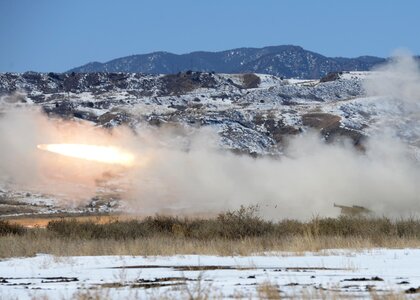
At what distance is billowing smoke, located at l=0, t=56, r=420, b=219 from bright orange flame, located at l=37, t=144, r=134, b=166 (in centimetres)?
151

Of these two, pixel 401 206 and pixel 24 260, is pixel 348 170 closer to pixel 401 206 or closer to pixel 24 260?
pixel 401 206

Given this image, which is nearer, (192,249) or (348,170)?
(192,249)

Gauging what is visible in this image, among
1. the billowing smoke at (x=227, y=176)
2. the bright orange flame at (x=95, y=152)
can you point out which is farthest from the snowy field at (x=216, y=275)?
the bright orange flame at (x=95, y=152)

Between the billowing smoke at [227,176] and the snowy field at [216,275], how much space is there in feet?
96.6

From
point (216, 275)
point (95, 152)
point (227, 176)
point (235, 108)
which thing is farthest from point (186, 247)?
point (235, 108)

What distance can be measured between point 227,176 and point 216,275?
47680 mm

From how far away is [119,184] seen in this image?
243 ft

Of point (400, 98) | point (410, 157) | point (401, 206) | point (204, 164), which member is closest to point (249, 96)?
point (400, 98)

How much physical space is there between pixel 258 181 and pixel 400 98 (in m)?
61.2

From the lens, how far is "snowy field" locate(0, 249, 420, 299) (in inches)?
520

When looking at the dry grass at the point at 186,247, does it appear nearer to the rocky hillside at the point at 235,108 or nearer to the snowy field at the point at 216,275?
the snowy field at the point at 216,275

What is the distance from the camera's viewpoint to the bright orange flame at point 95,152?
71125 mm

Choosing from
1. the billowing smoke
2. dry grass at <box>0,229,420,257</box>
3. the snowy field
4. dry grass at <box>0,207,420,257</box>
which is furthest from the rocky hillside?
the snowy field

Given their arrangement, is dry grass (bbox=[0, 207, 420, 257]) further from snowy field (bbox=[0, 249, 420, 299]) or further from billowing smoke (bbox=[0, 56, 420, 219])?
Answer: billowing smoke (bbox=[0, 56, 420, 219])
